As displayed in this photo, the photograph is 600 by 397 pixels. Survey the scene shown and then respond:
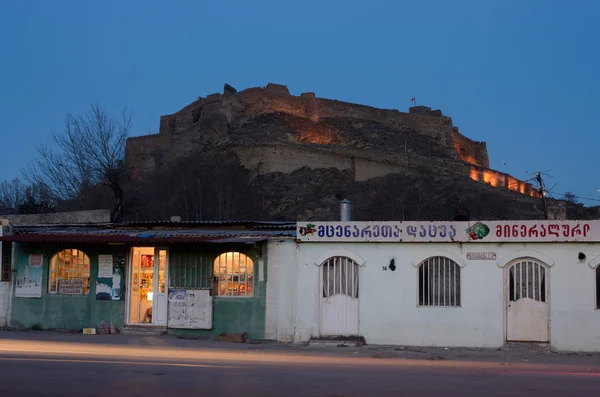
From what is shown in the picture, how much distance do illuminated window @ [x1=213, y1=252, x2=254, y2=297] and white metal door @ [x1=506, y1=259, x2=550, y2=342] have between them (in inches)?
250

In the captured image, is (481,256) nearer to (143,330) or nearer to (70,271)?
(143,330)

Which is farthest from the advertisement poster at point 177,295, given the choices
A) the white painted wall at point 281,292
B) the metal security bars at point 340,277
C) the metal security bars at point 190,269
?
the metal security bars at point 340,277

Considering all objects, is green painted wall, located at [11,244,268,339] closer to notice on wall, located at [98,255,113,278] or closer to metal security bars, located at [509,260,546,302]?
notice on wall, located at [98,255,113,278]

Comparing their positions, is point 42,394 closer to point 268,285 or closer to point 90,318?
point 268,285

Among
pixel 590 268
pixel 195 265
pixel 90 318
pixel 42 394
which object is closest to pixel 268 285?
pixel 195 265

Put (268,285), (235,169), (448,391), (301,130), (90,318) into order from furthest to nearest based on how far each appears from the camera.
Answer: (301,130) → (235,169) → (90,318) → (268,285) → (448,391)

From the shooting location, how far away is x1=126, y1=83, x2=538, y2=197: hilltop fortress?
75.8 m

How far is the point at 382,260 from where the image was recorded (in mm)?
17719

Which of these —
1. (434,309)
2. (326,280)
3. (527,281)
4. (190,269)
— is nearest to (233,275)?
(190,269)

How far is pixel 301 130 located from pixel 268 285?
7240cm

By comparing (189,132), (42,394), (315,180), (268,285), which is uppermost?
(189,132)

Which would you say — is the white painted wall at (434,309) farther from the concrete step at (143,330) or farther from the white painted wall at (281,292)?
the concrete step at (143,330)

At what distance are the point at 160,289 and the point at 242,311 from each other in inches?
95.5

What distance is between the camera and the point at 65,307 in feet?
64.4
